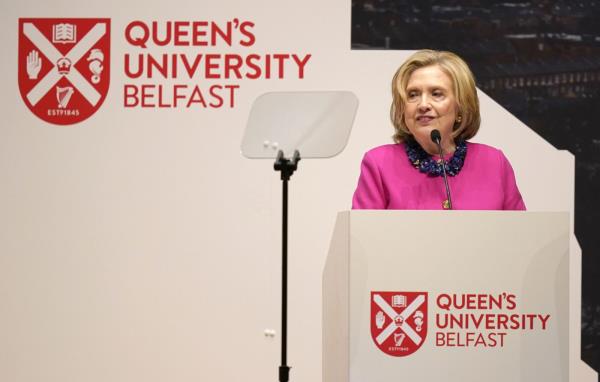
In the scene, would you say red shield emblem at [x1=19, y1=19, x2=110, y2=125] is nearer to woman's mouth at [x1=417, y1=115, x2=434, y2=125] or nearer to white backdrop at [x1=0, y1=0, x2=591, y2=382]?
white backdrop at [x1=0, y1=0, x2=591, y2=382]

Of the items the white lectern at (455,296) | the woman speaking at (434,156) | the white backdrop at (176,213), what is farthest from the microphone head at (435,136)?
the white backdrop at (176,213)

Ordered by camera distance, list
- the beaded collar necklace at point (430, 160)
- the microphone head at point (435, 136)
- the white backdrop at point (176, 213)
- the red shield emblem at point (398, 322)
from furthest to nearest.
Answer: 1. the white backdrop at point (176, 213)
2. the beaded collar necklace at point (430, 160)
3. the microphone head at point (435, 136)
4. the red shield emblem at point (398, 322)

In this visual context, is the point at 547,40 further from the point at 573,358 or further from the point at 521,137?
the point at 573,358

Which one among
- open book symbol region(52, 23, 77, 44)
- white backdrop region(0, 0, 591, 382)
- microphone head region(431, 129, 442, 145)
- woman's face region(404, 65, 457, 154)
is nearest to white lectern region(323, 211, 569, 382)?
microphone head region(431, 129, 442, 145)

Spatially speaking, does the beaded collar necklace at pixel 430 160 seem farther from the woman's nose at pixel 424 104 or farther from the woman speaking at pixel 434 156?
the woman's nose at pixel 424 104

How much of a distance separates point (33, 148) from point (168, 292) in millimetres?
909

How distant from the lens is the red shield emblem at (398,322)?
1.71 metres

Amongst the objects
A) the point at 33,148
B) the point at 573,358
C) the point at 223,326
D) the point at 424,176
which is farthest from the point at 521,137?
the point at 33,148

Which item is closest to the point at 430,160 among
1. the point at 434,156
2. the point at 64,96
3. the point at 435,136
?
the point at 434,156

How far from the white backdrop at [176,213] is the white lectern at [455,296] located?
5.32ft

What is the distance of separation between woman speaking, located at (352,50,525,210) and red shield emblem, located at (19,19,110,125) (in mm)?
1638

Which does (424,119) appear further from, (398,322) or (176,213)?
(176,213)

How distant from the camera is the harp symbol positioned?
347 centimetres

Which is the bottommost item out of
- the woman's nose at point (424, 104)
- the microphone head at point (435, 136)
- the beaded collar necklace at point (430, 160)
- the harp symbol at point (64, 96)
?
the beaded collar necklace at point (430, 160)
